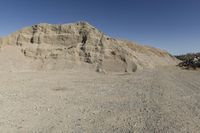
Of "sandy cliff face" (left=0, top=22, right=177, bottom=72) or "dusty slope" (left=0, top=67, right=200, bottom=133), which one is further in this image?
"sandy cliff face" (left=0, top=22, right=177, bottom=72)

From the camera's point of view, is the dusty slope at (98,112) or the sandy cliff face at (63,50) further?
the sandy cliff face at (63,50)

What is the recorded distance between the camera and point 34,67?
29.6 meters

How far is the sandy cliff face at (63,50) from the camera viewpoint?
2998 cm

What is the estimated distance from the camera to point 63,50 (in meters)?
32.5

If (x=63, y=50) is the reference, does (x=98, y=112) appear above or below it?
below

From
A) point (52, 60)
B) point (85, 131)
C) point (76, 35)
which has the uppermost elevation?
point (76, 35)

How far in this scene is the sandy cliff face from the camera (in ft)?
98.4

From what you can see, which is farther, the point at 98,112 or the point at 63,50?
the point at 63,50

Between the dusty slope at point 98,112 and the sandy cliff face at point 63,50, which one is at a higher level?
the sandy cliff face at point 63,50

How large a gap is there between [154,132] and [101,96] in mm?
6350

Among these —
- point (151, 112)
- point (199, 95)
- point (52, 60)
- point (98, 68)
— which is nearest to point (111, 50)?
point (98, 68)

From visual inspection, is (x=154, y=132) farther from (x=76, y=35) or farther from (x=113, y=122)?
(x=76, y=35)

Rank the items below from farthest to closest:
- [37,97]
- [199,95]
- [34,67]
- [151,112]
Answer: [34,67] < [199,95] < [37,97] < [151,112]

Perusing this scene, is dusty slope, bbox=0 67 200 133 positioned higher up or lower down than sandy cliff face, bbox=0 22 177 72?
lower down
